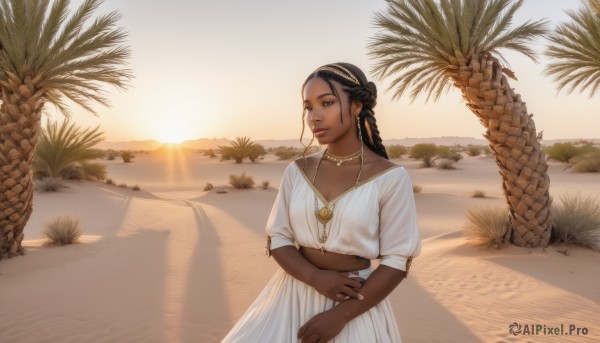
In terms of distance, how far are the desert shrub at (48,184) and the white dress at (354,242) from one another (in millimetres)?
14381

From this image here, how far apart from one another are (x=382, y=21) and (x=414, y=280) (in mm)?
3967

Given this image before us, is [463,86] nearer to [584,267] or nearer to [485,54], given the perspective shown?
[485,54]

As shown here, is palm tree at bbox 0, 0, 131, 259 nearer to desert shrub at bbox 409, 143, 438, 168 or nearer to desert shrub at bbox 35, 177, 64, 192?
desert shrub at bbox 35, 177, 64, 192

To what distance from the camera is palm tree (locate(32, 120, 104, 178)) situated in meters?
14.9

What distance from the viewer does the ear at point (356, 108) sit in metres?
2.03

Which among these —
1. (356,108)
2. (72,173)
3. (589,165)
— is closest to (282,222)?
(356,108)

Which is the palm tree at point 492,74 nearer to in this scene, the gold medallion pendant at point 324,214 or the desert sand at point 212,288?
the desert sand at point 212,288

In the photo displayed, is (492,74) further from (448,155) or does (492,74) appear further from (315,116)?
(448,155)

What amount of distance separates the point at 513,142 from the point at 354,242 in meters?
5.12

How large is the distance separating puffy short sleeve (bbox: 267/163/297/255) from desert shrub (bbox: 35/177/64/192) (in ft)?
47.2

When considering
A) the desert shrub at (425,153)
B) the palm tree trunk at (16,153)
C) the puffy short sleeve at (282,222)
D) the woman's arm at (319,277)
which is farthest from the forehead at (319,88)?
the desert shrub at (425,153)

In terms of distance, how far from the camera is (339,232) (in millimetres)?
1862

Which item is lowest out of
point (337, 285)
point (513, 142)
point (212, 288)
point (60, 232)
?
point (212, 288)

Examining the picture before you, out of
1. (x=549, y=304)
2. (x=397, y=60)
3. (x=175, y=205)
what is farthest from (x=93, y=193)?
(x=549, y=304)
